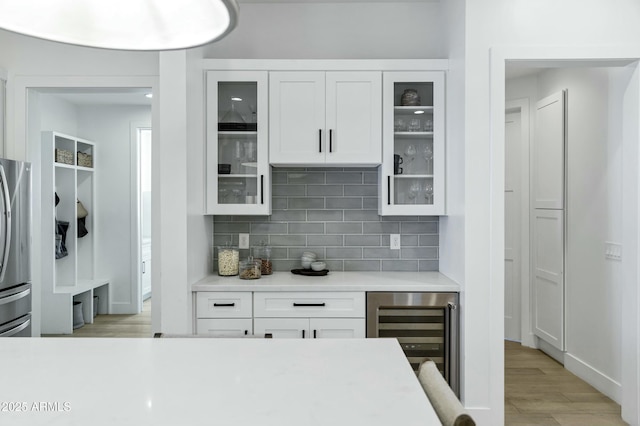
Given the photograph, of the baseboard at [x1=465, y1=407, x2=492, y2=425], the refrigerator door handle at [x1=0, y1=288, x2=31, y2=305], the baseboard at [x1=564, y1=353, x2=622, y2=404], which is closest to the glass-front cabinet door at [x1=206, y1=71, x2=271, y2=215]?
the refrigerator door handle at [x1=0, y1=288, x2=31, y2=305]

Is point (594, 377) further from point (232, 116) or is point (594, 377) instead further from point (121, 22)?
point (121, 22)

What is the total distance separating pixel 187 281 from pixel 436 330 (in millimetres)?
1568

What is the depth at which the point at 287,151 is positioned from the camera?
3006mm

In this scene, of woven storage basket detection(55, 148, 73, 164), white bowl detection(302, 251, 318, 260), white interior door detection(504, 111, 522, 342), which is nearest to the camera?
white bowl detection(302, 251, 318, 260)

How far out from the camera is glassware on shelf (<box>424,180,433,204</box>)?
9.97 ft

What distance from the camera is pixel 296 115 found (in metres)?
3.00

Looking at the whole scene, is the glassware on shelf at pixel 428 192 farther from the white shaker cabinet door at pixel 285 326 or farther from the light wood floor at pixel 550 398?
the light wood floor at pixel 550 398

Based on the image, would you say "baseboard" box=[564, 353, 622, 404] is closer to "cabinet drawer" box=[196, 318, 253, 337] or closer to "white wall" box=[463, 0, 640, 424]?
"white wall" box=[463, 0, 640, 424]

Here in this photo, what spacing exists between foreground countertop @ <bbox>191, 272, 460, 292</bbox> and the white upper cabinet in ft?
2.60

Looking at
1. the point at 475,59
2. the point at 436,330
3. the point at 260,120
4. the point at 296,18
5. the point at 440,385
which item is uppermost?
the point at 296,18

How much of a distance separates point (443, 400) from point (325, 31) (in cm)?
290

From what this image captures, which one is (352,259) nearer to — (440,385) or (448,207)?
(448,207)

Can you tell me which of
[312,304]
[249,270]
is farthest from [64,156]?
[312,304]

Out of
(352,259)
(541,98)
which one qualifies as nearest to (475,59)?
(352,259)
